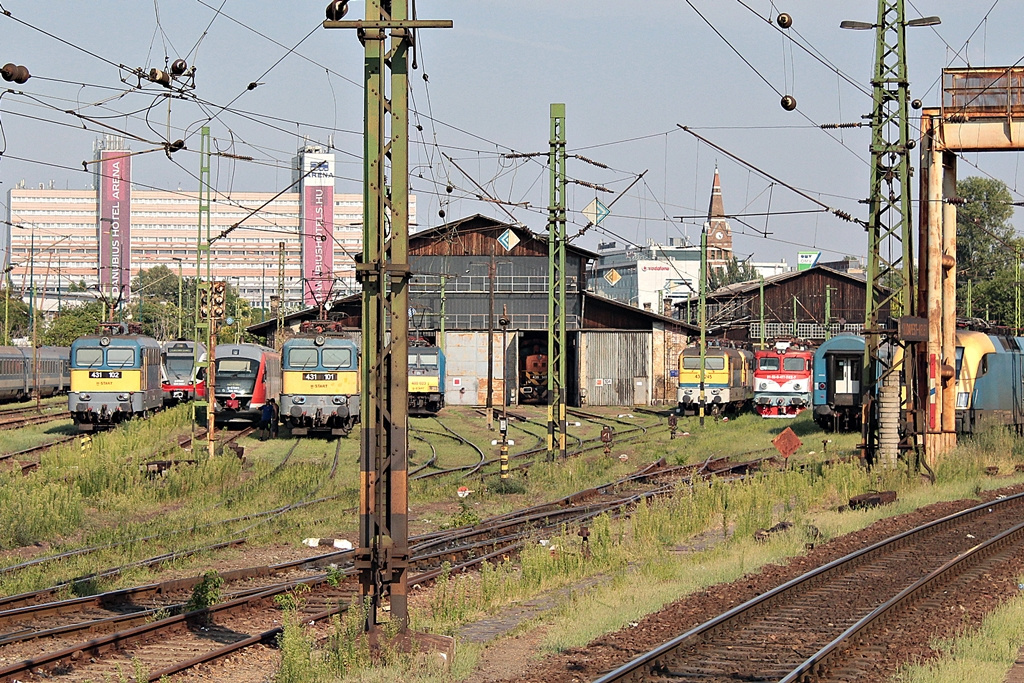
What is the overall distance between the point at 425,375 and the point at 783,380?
1400 centimetres

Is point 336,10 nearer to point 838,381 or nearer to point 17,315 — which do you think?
point 838,381

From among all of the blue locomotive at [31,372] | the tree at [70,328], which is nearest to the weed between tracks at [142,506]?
the blue locomotive at [31,372]

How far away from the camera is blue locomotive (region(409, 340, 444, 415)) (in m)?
45.9

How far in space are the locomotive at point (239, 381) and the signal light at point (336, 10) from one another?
2751 cm

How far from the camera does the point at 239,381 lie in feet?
124

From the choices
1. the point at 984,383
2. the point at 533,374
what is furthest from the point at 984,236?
the point at 984,383

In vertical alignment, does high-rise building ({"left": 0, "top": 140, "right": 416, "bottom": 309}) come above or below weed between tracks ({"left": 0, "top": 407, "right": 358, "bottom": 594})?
above

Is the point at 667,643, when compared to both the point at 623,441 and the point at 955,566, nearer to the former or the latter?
the point at 955,566

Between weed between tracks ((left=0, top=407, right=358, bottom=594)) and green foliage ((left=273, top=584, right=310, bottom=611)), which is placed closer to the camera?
green foliage ((left=273, top=584, right=310, bottom=611))

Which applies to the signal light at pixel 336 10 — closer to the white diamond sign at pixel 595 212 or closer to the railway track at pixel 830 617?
the railway track at pixel 830 617

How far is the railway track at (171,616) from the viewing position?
10.5 m

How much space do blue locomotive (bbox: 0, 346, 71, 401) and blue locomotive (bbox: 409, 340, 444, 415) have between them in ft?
47.8

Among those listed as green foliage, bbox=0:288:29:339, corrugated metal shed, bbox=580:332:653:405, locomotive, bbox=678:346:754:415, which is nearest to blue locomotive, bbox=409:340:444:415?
locomotive, bbox=678:346:754:415

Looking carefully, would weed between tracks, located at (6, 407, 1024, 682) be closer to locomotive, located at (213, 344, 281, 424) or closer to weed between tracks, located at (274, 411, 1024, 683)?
weed between tracks, located at (274, 411, 1024, 683)
